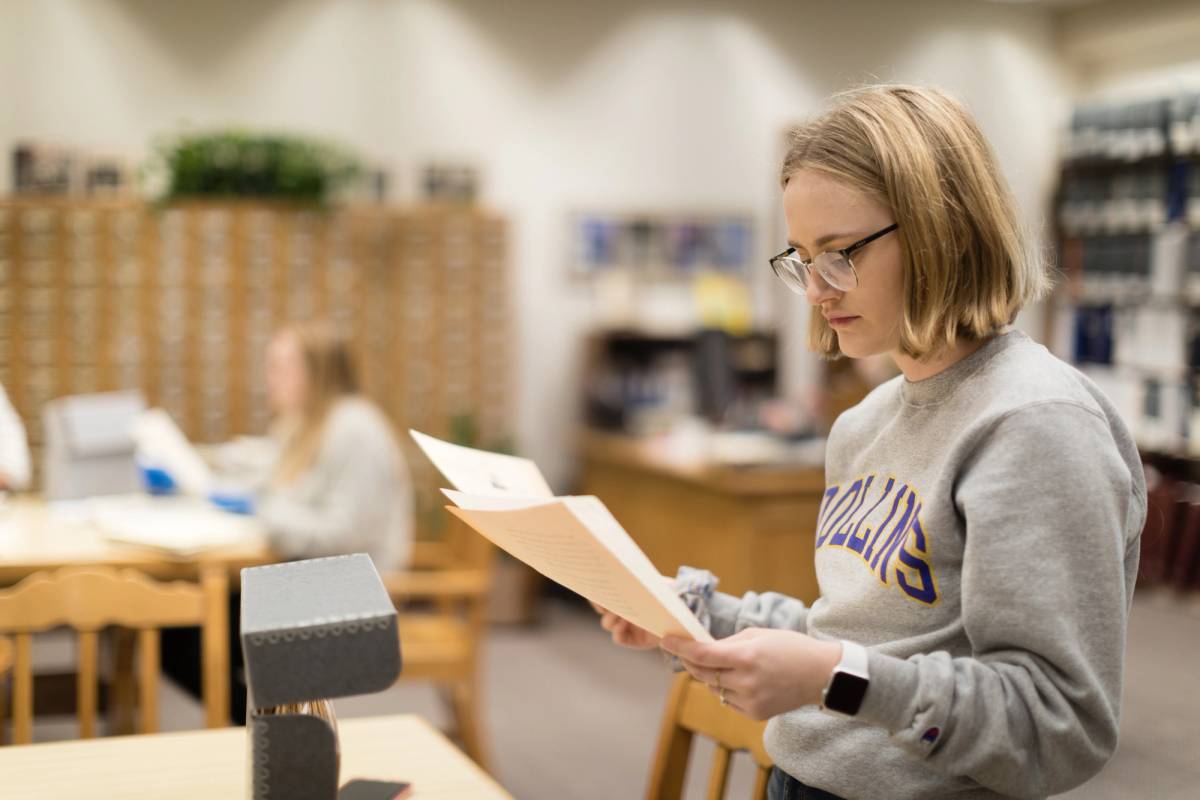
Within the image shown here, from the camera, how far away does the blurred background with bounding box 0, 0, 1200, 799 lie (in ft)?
17.4

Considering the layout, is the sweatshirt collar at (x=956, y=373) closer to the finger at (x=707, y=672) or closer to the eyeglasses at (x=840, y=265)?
the eyeglasses at (x=840, y=265)

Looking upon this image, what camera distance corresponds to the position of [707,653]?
1.14 meters

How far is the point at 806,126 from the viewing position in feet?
4.47

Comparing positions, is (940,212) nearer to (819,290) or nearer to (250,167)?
(819,290)

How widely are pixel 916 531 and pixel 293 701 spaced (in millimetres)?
636

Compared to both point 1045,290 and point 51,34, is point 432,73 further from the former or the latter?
point 1045,290

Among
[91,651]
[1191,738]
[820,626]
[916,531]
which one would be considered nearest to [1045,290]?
[916,531]

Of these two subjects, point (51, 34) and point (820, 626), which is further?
point (51, 34)

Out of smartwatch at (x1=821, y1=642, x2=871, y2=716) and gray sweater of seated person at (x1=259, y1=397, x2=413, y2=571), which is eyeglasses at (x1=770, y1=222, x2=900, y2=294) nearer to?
smartwatch at (x1=821, y1=642, x2=871, y2=716)

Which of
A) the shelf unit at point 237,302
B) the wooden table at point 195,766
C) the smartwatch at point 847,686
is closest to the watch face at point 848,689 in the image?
the smartwatch at point 847,686

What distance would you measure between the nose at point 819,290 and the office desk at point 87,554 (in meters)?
2.25

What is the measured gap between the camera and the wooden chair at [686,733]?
1773mm

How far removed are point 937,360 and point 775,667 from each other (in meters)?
0.40

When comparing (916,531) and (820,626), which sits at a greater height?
(916,531)
